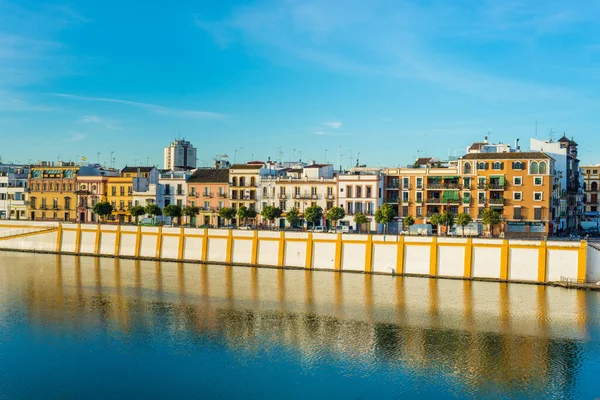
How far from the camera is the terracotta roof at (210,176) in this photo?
97.1m

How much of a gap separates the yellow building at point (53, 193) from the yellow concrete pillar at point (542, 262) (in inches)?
2875

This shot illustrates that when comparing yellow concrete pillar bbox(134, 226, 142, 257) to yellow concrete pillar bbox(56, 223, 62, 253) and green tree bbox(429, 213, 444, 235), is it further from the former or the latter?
green tree bbox(429, 213, 444, 235)

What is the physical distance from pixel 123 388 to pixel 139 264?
4171cm

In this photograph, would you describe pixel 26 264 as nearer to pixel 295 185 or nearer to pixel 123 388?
pixel 295 185

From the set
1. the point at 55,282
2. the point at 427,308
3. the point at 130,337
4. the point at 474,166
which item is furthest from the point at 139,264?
the point at 474,166

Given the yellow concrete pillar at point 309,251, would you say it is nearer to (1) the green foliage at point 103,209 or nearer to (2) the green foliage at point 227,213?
(2) the green foliage at point 227,213

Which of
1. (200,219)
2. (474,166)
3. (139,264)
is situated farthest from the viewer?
(200,219)

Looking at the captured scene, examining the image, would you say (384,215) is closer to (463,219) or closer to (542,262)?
(463,219)

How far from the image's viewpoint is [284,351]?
131ft

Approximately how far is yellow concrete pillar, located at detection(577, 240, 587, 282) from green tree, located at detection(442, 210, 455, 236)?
20.7 metres

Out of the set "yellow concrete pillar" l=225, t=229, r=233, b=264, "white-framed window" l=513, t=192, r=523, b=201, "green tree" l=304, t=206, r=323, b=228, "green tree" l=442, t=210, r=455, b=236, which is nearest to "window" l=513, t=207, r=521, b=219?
"white-framed window" l=513, t=192, r=523, b=201

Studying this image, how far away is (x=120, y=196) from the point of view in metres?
100

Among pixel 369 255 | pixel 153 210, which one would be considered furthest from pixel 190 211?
pixel 369 255

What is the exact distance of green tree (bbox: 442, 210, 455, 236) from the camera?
79.0 metres
